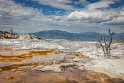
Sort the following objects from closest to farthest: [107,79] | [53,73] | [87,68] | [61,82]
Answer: [61,82], [107,79], [53,73], [87,68]

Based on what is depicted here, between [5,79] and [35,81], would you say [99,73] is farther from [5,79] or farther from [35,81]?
[5,79]

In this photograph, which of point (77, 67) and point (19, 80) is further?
point (77, 67)

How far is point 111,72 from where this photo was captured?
2633cm

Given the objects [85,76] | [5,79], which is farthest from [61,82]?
[5,79]

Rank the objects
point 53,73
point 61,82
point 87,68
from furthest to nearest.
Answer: point 87,68
point 53,73
point 61,82

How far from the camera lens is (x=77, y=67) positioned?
30156 millimetres

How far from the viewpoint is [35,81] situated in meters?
21.6

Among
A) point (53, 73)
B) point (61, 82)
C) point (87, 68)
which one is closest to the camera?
point (61, 82)

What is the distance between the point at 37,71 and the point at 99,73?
746 centimetres

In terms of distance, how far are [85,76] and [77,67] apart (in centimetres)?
563

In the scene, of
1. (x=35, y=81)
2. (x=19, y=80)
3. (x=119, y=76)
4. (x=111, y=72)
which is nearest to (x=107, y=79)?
(x=119, y=76)

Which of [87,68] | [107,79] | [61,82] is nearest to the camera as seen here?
[61,82]

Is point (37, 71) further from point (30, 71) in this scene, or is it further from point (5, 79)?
point (5, 79)

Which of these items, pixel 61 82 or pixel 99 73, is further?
pixel 99 73
